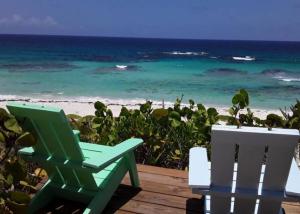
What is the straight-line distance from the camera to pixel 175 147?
171 inches

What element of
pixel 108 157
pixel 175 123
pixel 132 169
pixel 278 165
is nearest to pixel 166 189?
pixel 132 169

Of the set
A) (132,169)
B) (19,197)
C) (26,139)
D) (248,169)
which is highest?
(26,139)

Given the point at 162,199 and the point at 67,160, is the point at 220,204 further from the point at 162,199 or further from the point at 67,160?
the point at 67,160

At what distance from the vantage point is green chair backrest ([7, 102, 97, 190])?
8.05 ft

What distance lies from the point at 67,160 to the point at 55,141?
0.52 ft

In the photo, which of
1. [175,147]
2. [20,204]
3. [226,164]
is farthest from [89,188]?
[175,147]

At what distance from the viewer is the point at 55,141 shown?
264cm

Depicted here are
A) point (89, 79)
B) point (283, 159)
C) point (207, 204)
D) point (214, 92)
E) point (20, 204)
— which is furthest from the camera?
point (89, 79)

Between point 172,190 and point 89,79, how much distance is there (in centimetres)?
1925

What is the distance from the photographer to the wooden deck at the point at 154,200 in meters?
3.02

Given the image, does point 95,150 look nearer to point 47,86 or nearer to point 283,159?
point 283,159

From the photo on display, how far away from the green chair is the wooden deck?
0.09 meters

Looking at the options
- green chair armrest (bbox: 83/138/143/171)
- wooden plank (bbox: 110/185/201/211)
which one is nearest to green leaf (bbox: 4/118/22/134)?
green chair armrest (bbox: 83/138/143/171)

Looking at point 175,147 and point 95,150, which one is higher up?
point 95,150
